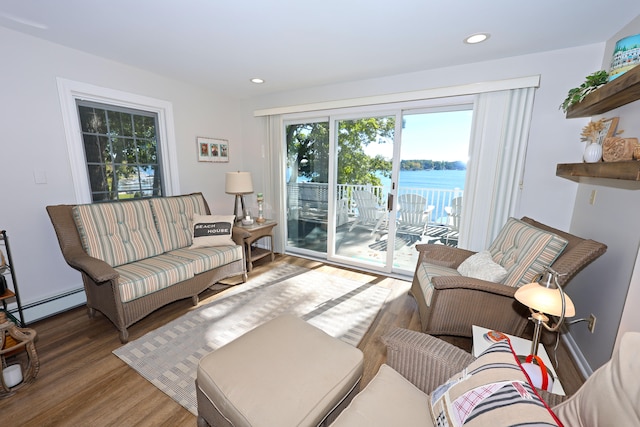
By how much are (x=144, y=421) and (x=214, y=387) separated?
0.67 m

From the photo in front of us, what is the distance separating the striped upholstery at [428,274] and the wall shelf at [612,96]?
1486 millimetres

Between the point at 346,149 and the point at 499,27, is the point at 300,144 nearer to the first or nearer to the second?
the point at 346,149

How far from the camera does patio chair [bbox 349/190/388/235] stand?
3.50 meters

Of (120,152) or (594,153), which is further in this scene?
(120,152)

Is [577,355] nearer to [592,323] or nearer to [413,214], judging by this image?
[592,323]

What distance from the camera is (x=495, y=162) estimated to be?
254cm

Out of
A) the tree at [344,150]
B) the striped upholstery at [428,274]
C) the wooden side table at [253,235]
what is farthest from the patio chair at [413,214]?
the wooden side table at [253,235]

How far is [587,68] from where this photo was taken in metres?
2.18

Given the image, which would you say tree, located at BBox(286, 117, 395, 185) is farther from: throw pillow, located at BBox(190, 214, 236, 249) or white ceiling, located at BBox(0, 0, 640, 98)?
throw pillow, located at BBox(190, 214, 236, 249)

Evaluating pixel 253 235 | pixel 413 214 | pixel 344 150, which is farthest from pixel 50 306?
pixel 413 214

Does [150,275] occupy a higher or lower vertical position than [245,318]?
higher

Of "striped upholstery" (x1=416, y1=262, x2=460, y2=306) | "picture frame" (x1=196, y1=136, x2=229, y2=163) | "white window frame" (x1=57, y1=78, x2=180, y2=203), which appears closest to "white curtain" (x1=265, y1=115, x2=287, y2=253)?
"picture frame" (x1=196, y1=136, x2=229, y2=163)

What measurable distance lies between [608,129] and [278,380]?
266cm

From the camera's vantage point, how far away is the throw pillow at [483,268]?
1899mm
